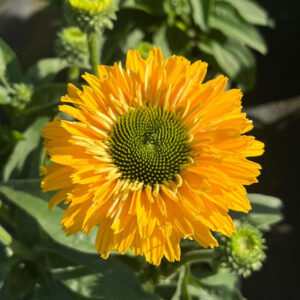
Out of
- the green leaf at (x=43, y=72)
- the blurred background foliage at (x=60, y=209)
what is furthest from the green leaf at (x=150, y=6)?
the green leaf at (x=43, y=72)

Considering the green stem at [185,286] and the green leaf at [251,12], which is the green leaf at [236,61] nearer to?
the green leaf at [251,12]

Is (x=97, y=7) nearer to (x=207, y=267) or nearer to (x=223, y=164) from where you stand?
(x=223, y=164)

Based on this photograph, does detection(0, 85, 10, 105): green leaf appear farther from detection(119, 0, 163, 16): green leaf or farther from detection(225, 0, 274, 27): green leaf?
detection(225, 0, 274, 27): green leaf

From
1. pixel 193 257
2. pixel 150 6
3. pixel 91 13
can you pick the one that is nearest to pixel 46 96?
pixel 91 13

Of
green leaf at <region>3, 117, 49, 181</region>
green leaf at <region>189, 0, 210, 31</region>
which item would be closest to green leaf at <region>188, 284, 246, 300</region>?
green leaf at <region>3, 117, 49, 181</region>

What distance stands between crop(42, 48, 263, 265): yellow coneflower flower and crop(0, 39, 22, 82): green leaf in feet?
1.71

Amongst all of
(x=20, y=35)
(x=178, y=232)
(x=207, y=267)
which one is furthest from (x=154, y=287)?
(x=20, y=35)

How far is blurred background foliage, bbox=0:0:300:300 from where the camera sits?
38.7 inches

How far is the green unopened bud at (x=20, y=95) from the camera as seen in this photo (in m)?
1.20

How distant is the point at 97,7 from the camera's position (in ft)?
2.98

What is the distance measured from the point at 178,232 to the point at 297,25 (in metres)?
1.30

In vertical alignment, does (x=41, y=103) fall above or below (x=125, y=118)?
below

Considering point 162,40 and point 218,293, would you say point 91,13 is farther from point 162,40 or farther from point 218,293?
point 218,293

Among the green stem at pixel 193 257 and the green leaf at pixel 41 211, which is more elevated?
the green leaf at pixel 41 211
